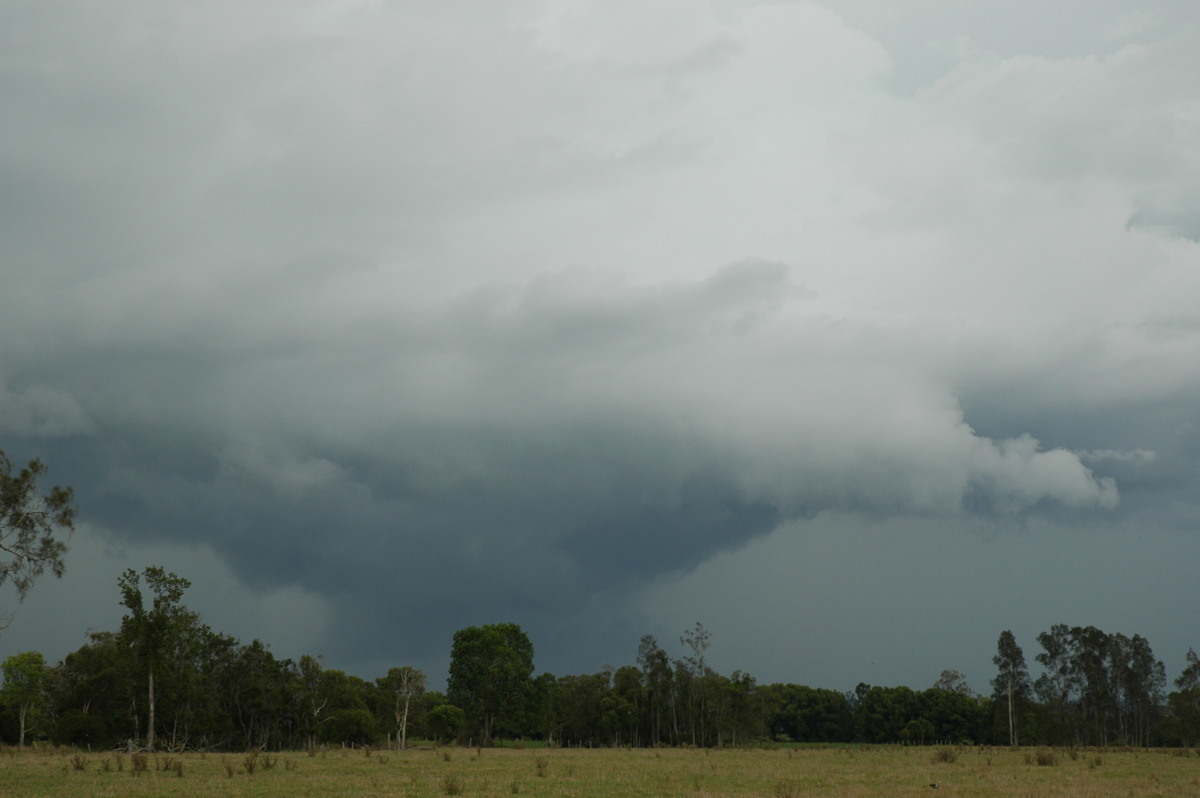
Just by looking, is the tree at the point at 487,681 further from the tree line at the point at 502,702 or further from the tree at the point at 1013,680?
the tree at the point at 1013,680

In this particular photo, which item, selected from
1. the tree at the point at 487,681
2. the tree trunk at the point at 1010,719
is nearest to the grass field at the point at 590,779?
the tree at the point at 487,681

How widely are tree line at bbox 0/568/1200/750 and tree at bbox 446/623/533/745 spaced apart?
178 millimetres

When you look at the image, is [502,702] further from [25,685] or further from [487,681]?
[25,685]

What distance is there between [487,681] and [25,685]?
49.2m

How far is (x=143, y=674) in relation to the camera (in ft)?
242

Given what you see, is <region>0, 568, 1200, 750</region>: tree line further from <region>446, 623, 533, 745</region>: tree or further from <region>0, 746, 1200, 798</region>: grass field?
<region>0, 746, 1200, 798</region>: grass field

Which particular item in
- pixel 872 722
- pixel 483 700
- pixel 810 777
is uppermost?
pixel 810 777

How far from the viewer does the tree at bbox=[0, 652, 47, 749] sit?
284ft

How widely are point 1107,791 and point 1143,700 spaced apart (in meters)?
125

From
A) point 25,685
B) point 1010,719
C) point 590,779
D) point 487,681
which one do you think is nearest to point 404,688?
point 487,681

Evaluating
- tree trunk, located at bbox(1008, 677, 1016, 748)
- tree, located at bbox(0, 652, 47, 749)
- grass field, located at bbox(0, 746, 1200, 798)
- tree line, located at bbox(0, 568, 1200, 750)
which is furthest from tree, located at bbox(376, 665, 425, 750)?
tree trunk, located at bbox(1008, 677, 1016, 748)

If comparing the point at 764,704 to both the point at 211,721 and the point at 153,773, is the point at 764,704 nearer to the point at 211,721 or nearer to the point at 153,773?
the point at 211,721

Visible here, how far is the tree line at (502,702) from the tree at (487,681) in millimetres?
178

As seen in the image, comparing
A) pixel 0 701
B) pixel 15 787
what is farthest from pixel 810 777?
pixel 0 701
